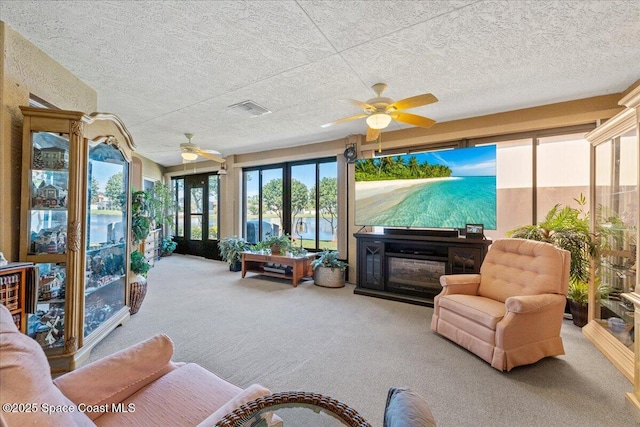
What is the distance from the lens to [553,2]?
1728mm

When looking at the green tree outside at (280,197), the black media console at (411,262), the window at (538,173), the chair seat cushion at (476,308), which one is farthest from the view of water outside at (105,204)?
the window at (538,173)

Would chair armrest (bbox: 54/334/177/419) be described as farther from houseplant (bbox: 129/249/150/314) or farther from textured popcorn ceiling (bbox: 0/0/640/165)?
houseplant (bbox: 129/249/150/314)

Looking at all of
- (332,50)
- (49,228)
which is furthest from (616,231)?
(49,228)

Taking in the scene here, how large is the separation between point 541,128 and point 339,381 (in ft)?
12.6

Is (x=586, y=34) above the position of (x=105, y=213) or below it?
above

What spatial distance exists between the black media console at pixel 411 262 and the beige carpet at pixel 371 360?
35 cm

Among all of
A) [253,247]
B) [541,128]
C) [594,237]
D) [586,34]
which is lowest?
[253,247]

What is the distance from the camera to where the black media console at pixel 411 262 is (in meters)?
3.52

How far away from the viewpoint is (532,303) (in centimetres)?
213

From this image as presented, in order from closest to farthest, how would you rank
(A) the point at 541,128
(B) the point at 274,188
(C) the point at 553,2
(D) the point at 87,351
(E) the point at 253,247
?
(C) the point at 553,2 < (D) the point at 87,351 < (A) the point at 541,128 < (E) the point at 253,247 < (B) the point at 274,188

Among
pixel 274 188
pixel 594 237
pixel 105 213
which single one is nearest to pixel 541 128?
pixel 594 237

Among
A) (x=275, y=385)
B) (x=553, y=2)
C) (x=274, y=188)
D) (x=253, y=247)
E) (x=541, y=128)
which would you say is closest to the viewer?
(x=553, y=2)

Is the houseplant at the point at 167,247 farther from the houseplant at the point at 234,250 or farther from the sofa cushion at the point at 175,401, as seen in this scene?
the sofa cushion at the point at 175,401

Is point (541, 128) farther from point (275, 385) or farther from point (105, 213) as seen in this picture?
point (105, 213)
